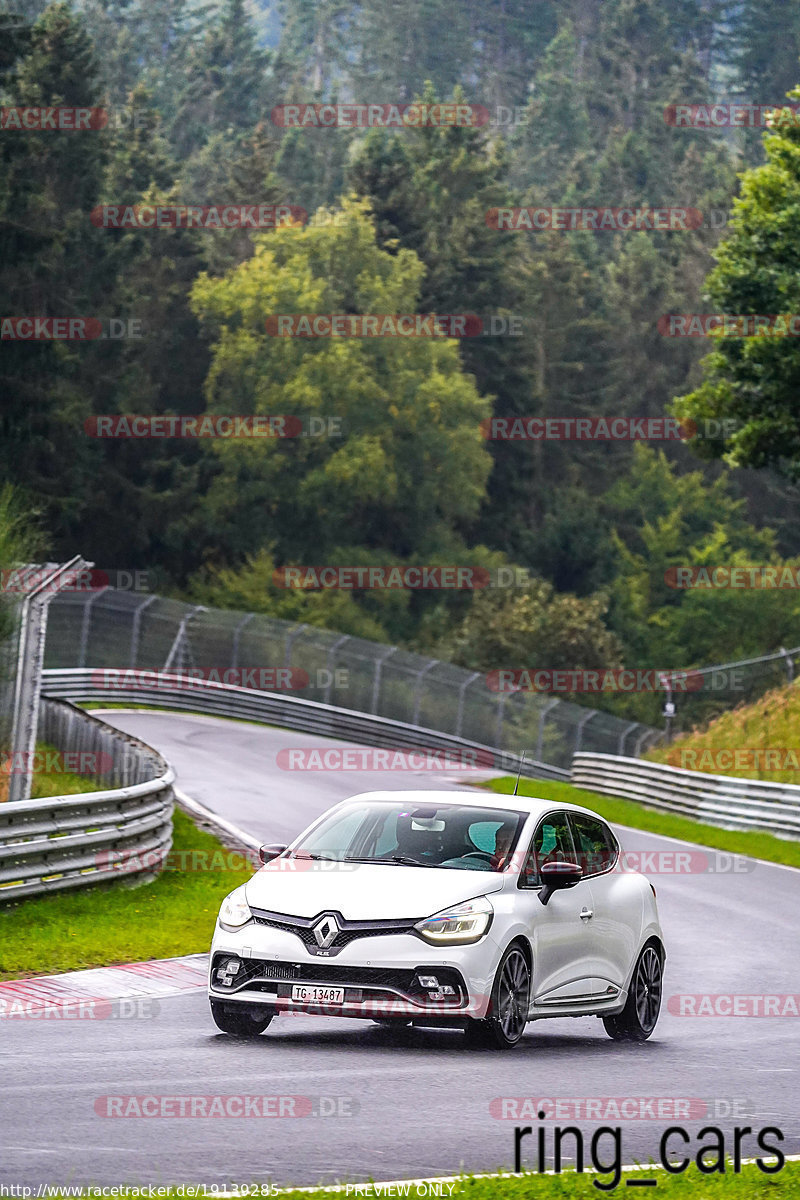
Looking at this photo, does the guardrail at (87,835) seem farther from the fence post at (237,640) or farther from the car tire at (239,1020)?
the fence post at (237,640)

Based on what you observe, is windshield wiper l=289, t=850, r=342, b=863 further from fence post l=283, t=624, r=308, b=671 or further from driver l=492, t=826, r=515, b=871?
fence post l=283, t=624, r=308, b=671

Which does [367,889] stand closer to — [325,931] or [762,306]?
[325,931]

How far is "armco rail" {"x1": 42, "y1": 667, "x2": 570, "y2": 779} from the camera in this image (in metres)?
48.6

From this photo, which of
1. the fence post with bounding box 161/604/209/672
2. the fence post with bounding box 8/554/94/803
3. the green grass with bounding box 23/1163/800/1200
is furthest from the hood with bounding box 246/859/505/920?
the fence post with bounding box 161/604/209/672

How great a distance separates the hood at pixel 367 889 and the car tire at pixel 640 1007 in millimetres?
1780

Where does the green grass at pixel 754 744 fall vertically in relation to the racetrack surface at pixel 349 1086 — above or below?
below

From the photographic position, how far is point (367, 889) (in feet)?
34.5

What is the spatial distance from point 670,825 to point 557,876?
72.6 feet

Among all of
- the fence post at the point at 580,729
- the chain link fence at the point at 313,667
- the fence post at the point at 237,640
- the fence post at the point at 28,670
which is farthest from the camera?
the fence post at the point at 237,640

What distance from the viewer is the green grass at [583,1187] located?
6922mm

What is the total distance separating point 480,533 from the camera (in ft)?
294

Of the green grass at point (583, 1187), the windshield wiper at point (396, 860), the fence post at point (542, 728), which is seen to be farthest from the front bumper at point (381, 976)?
the fence post at point (542, 728)

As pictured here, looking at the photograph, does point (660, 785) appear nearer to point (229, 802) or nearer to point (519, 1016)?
point (229, 802)

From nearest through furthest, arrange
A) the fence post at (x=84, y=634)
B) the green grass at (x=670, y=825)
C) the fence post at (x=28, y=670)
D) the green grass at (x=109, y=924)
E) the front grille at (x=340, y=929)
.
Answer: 1. the front grille at (x=340, y=929)
2. the green grass at (x=109, y=924)
3. the fence post at (x=28, y=670)
4. the green grass at (x=670, y=825)
5. the fence post at (x=84, y=634)
